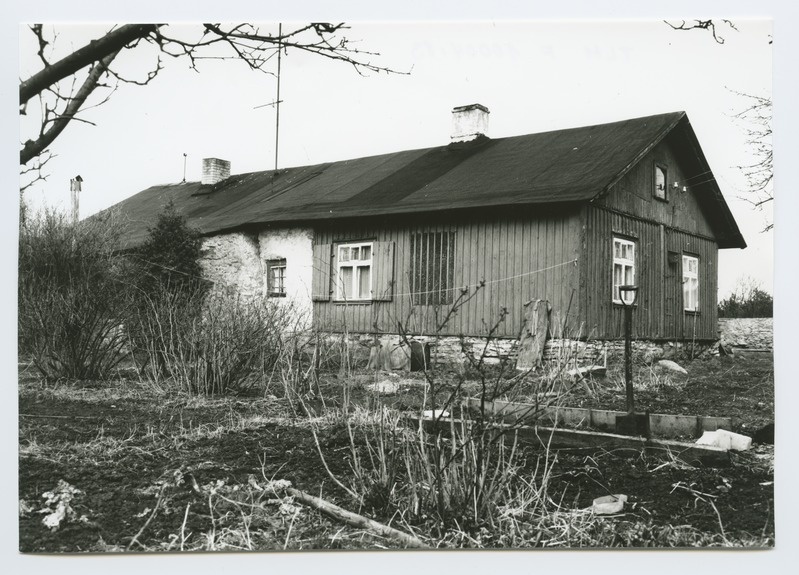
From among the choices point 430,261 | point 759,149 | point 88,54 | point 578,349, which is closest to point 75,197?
point 88,54

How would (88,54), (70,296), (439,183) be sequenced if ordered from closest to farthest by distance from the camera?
(88,54), (70,296), (439,183)

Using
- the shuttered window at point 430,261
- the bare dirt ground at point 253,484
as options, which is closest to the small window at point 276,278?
the shuttered window at point 430,261

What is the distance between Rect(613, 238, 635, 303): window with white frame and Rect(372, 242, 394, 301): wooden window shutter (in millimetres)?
2146

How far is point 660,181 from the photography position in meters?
6.66

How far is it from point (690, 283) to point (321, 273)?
361cm

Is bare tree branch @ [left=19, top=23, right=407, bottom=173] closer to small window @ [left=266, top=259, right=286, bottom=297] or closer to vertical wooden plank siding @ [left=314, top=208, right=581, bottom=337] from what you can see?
vertical wooden plank siding @ [left=314, top=208, right=581, bottom=337]

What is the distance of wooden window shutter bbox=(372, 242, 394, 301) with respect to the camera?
22.4 feet

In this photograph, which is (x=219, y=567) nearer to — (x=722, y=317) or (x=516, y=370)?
(x=516, y=370)

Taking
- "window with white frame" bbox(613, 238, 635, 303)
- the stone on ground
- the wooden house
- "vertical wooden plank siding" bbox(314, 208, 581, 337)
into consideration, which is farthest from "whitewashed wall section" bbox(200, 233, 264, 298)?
the stone on ground

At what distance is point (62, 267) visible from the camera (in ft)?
16.0

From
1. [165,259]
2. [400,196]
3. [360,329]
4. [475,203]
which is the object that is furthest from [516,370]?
[165,259]

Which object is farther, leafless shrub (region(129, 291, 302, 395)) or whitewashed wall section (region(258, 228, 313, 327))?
whitewashed wall section (region(258, 228, 313, 327))

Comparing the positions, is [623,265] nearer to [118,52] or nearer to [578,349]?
[578,349]

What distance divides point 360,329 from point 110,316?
2.08 metres
